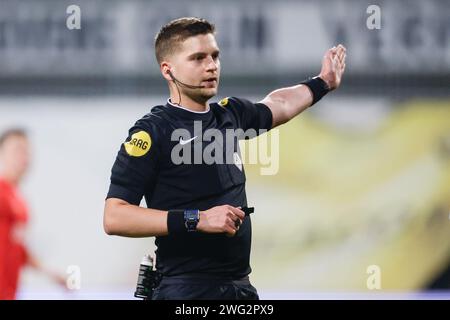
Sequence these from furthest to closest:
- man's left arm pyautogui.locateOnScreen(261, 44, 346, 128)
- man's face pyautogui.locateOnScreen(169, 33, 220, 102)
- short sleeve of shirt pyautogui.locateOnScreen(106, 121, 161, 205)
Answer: man's left arm pyautogui.locateOnScreen(261, 44, 346, 128) < man's face pyautogui.locateOnScreen(169, 33, 220, 102) < short sleeve of shirt pyautogui.locateOnScreen(106, 121, 161, 205)

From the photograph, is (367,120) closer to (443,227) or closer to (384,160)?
(384,160)

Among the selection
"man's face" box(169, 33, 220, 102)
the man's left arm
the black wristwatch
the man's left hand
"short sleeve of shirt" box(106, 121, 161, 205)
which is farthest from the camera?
the man's left hand

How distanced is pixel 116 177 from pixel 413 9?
4.06m

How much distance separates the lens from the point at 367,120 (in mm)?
7684

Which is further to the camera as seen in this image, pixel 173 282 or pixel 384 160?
pixel 384 160

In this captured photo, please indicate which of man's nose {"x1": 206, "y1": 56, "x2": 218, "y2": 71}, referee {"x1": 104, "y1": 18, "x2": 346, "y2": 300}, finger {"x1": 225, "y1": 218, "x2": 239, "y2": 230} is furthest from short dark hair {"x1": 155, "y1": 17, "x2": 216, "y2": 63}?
finger {"x1": 225, "y1": 218, "x2": 239, "y2": 230}

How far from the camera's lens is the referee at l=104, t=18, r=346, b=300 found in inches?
167

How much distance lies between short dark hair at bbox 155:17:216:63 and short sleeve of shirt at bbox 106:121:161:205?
0.46 meters

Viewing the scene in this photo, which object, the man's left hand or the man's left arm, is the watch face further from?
the man's left hand

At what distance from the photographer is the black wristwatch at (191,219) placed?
420 centimetres

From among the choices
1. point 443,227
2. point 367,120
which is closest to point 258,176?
point 367,120

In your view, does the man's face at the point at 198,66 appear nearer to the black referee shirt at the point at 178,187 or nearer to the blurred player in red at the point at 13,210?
the black referee shirt at the point at 178,187

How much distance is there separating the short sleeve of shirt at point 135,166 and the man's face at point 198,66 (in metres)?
0.31

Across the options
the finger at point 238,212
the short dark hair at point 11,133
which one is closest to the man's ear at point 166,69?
the finger at point 238,212
